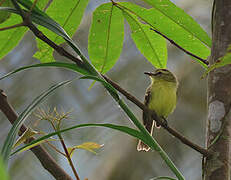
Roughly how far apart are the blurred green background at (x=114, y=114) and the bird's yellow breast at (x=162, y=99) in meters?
1.01

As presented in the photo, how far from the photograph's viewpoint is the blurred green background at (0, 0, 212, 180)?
446 centimetres

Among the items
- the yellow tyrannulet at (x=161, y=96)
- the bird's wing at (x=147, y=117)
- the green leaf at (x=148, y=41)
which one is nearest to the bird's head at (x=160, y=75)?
the yellow tyrannulet at (x=161, y=96)

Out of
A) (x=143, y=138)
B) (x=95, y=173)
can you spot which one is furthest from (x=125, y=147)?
(x=143, y=138)

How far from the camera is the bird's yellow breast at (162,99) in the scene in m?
3.13

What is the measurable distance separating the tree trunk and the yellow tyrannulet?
70.1 inches

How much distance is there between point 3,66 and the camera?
5.26 metres

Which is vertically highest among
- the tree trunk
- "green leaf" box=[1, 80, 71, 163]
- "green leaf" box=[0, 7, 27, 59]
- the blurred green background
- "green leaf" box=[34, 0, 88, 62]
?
"green leaf" box=[0, 7, 27, 59]

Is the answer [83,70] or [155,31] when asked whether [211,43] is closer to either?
[155,31]

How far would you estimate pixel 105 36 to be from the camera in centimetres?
150

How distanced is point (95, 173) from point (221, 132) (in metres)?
3.15

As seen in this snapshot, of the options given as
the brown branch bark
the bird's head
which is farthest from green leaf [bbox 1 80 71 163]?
the bird's head

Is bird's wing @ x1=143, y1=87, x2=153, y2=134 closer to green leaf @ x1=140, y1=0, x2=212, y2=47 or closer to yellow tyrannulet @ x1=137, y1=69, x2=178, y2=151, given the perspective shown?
yellow tyrannulet @ x1=137, y1=69, x2=178, y2=151

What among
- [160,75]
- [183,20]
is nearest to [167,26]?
[183,20]

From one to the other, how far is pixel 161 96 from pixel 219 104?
1.92 m
